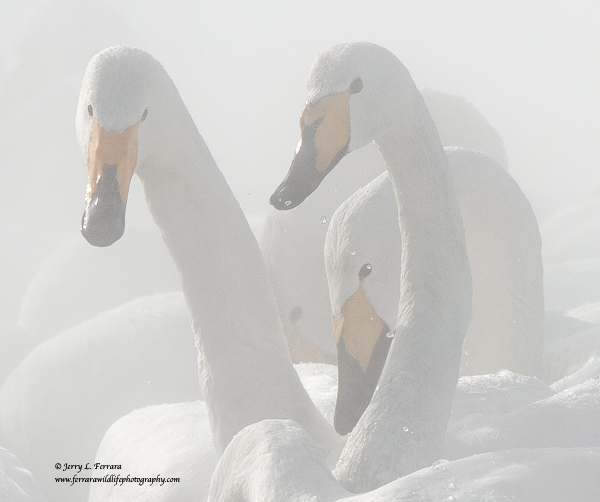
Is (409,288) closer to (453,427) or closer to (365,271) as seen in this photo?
(365,271)

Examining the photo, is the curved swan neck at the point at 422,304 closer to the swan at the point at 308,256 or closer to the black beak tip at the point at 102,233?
the black beak tip at the point at 102,233

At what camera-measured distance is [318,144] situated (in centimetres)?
130

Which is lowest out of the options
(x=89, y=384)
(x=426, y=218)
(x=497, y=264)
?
(x=89, y=384)

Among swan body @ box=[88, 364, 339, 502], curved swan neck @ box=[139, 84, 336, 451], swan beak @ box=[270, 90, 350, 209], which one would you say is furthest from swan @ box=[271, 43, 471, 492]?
swan body @ box=[88, 364, 339, 502]

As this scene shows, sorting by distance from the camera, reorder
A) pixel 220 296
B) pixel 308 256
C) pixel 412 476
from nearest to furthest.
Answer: pixel 412 476
pixel 220 296
pixel 308 256

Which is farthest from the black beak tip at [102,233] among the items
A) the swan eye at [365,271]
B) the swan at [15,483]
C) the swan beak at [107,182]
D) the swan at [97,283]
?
the swan at [97,283]

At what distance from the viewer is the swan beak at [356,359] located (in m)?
1.45

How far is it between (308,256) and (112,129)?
1.42 m

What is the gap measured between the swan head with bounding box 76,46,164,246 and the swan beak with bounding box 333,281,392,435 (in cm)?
40

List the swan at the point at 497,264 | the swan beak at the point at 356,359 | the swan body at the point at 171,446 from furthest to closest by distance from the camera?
the swan at the point at 497,264, the swan body at the point at 171,446, the swan beak at the point at 356,359

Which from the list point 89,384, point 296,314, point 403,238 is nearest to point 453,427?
point 403,238

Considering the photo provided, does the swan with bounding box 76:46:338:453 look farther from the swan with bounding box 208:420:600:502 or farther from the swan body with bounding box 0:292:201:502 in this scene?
the swan body with bounding box 0:292:201:502

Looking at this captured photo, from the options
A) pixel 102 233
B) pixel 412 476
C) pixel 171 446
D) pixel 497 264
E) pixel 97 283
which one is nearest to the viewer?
pixel 412 476

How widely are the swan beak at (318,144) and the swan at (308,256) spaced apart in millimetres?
1295
